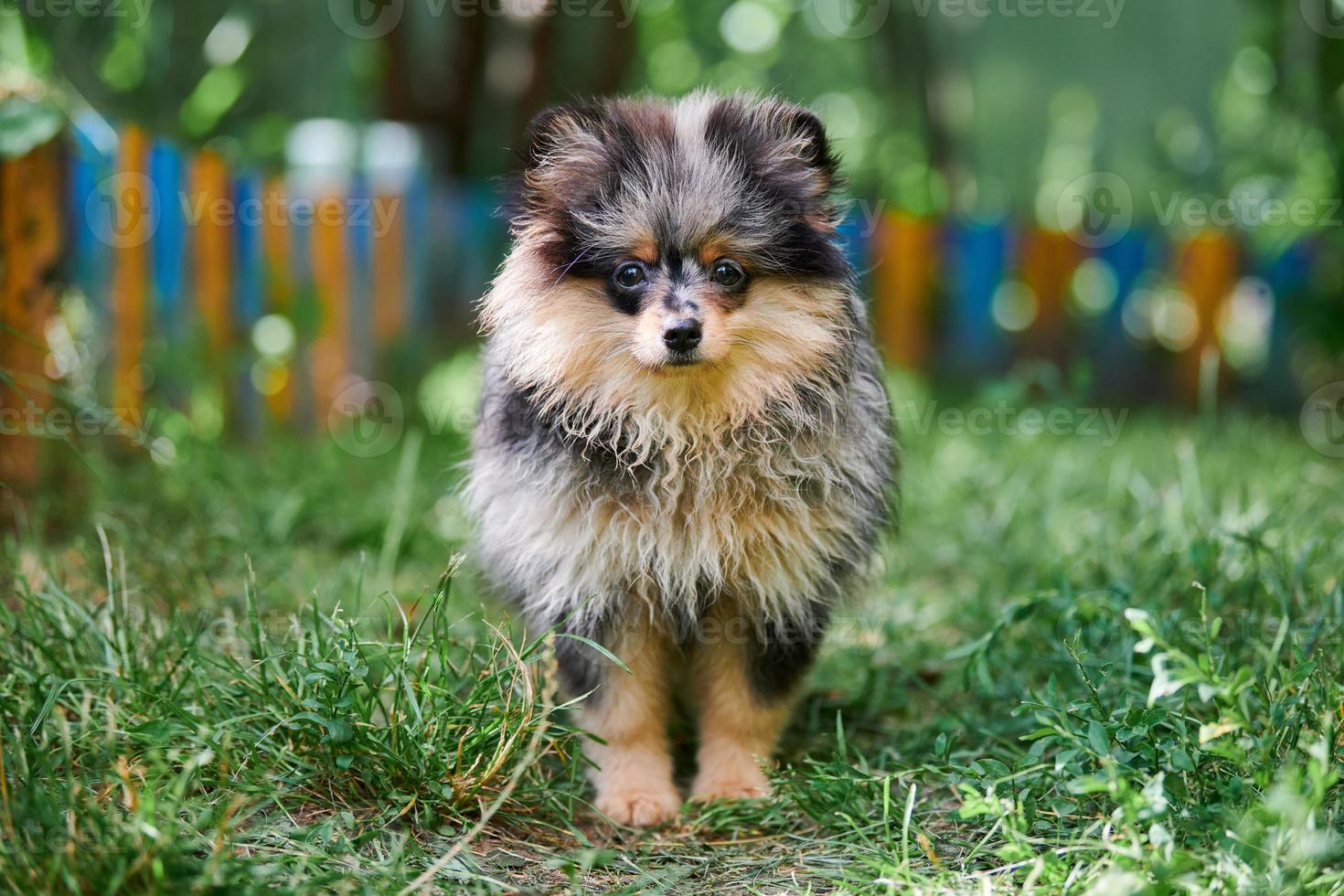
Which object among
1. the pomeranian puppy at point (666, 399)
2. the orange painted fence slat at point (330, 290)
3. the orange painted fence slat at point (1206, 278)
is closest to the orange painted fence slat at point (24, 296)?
the pomeranian puppy at point (666, 399)

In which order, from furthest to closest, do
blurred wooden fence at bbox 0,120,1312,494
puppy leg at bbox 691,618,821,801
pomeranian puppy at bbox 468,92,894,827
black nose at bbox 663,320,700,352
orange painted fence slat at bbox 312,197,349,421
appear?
orange painted fence slat at bbox 312,197,349,421
blurred wooden fence at bbox 0,120,1312,494
puppy leg at bbox 691,618,821,801
pomeranian puppy at bbox 468,92,894,827
black nose at bbox 663,320,700,352

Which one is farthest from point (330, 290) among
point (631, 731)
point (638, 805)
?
point (638, 805)

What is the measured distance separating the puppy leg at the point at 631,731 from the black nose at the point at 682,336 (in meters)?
0.69

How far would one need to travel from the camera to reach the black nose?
95.1 inches

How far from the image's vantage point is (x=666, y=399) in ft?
8.50

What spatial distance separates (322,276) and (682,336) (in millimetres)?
4121

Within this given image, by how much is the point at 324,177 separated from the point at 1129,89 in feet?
22.0

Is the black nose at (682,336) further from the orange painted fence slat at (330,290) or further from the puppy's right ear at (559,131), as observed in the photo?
the orange painted fence slat at (330,290)

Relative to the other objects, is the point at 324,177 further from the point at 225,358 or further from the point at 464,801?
the point at 464,801

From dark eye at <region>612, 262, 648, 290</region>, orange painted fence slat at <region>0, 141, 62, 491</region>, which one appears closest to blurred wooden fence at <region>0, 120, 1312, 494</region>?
orange painted fence slat at <region>0, 141, 62, 491</region>

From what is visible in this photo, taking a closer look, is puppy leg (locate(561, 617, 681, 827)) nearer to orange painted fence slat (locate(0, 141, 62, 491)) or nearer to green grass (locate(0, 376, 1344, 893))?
green grass (locate(0, 376, 1344, 893))

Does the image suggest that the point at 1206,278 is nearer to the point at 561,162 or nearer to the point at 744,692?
the point at 744,692

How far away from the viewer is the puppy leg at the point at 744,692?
2752 millimetres

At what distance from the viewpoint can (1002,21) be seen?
9.94 m
